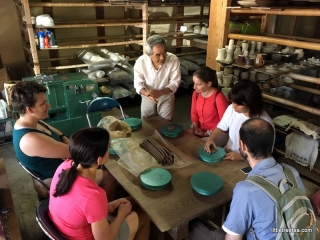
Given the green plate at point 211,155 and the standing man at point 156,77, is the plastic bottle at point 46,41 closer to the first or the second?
the standing man at point 156,77

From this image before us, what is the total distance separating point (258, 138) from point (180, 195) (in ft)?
1.84

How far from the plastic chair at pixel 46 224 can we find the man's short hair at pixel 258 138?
42.4 inches

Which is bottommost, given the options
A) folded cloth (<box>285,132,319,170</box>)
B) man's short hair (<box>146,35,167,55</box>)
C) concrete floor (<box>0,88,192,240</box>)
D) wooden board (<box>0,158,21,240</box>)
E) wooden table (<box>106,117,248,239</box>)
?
concrete floor (<box>0,88,192,240</box>)

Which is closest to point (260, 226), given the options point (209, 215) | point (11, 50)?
point (209, 215)

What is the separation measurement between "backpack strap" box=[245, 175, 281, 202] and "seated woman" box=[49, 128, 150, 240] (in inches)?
29.8

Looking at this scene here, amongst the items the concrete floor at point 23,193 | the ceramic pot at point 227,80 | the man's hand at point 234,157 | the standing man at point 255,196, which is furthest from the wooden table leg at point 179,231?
the ceramic pot at point 227,80

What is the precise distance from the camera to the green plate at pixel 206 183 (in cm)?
155

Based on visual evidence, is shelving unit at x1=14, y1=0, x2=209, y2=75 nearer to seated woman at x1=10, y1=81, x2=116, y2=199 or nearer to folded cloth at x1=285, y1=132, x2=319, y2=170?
seated woman at x1=10, y1=81, x2=116, y2=199

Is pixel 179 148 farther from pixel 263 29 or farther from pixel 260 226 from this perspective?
pixel 263 29

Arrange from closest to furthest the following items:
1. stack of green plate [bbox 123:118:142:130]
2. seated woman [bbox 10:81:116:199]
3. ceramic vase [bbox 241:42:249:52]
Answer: seated woman [bbox 10:81:116:199] < stack of green plate [bbox 123:118:142:130] < ceramic vase [bbox 241:42:249:52]

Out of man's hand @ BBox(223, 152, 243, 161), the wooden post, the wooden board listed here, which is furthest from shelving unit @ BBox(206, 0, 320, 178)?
the wooden board

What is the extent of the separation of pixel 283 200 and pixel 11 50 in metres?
4.59

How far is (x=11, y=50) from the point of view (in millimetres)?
4391

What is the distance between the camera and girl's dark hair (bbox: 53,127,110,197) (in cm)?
137
